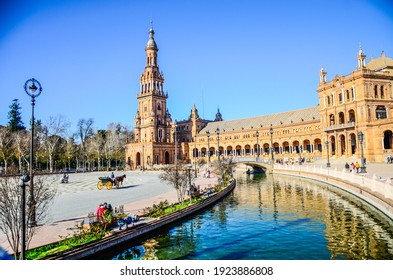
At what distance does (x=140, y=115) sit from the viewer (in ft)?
313

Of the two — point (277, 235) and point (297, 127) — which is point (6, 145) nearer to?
point (277, 235)

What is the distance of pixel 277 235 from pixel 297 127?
64.8 metres

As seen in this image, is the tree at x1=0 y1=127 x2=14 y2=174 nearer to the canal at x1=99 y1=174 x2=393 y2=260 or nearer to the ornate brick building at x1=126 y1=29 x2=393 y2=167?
the ornate brick building at x1=126 y1=29 x2=393 y2=167

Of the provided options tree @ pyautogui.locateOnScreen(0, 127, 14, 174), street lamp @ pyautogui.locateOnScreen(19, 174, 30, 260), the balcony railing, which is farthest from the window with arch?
tree @ pyautogui.locateOnScreen(0, 127, 14, 174)

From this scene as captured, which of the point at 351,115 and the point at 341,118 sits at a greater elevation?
the point at 351,115

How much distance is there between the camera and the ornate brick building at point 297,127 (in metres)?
50.0

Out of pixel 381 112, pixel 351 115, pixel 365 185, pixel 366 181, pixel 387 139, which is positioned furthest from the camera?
pixel 351 115

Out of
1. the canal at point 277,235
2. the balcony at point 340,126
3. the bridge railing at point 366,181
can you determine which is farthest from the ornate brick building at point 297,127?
the canal at point 277,235

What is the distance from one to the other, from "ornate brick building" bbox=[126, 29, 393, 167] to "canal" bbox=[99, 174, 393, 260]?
46.8 ft

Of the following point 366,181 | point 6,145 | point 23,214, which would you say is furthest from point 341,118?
point 23,214

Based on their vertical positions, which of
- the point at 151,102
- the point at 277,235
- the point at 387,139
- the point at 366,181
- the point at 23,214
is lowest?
the point at 277,235

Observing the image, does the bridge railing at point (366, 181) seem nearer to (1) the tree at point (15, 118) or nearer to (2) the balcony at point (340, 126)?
(2) the balcony at point (340, 126)

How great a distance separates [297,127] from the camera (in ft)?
241

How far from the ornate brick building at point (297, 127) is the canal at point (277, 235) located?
46.8ft
